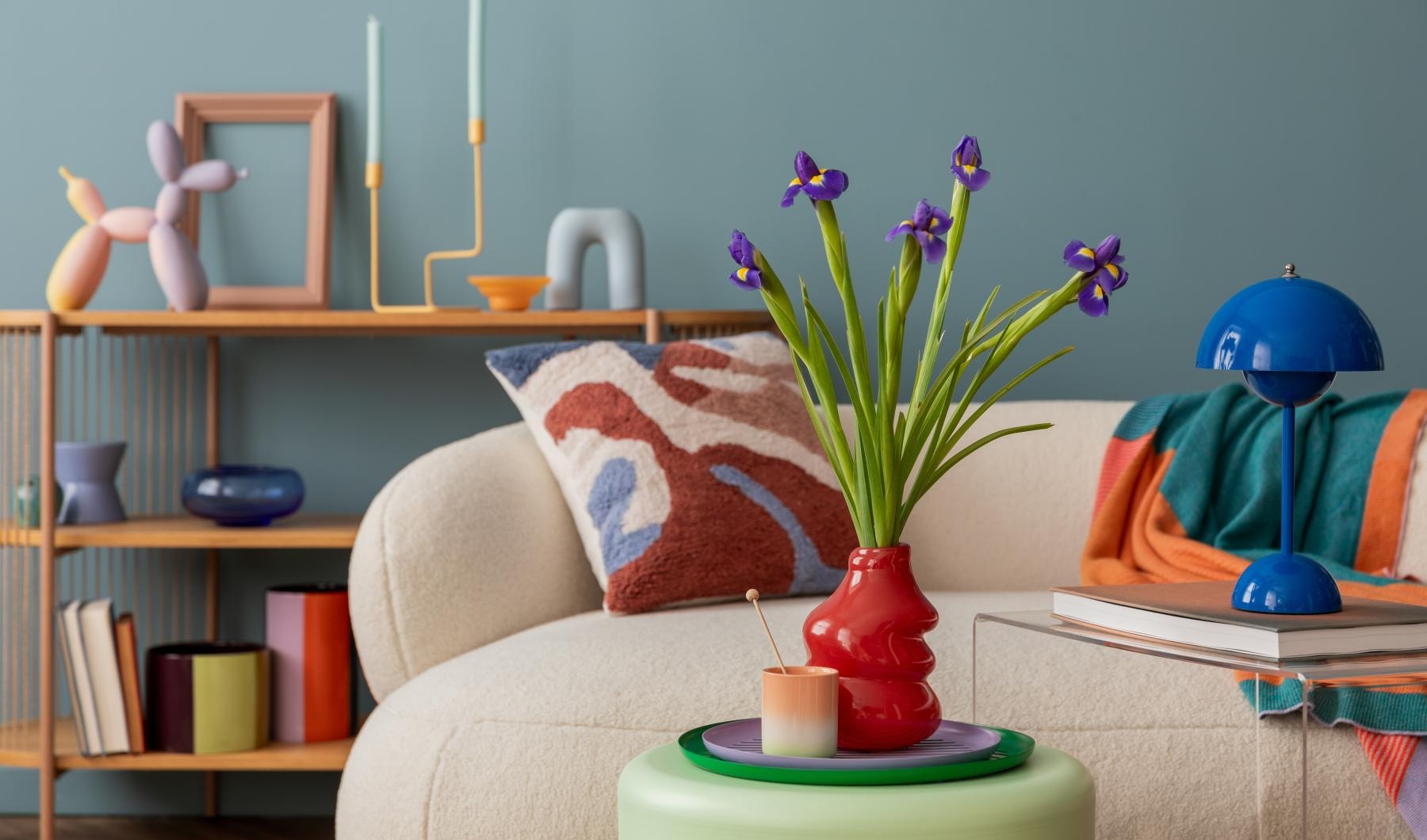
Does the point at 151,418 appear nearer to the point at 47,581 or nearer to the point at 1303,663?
the point at 47,581

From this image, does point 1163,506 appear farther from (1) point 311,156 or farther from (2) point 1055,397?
(1) point 311,156

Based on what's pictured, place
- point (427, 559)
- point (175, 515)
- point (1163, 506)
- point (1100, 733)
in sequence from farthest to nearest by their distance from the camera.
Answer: point (175, 515) → point (1163, 506) → point (427, 559) → point (1100, 733)

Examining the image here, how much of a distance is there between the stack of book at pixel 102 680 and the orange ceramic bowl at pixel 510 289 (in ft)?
2.80

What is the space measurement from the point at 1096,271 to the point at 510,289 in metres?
1.62

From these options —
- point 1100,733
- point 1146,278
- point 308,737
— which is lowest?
point 308,737

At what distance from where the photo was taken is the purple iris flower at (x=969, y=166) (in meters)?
1.15

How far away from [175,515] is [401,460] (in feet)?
1.46

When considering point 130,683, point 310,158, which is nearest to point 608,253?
point 310,158

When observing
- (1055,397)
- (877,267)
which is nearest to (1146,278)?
(1055,397)

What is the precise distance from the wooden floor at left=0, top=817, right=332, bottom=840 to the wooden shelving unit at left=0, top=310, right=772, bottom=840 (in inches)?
2.3

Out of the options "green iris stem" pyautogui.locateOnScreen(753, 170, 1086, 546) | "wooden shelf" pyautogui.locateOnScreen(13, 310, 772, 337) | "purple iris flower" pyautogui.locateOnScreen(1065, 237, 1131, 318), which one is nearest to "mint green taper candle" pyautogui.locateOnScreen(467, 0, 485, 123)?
"wooden shelf" pyautogui.locateOnScreen(13, 310, 772, 337)

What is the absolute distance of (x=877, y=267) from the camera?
2.92 m

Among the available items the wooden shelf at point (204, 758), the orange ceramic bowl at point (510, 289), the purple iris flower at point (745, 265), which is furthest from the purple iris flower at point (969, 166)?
the wooden shelf at point (204, 758)

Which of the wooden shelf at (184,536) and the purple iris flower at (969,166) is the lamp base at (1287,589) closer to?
the purple iris flower at (969,166)
